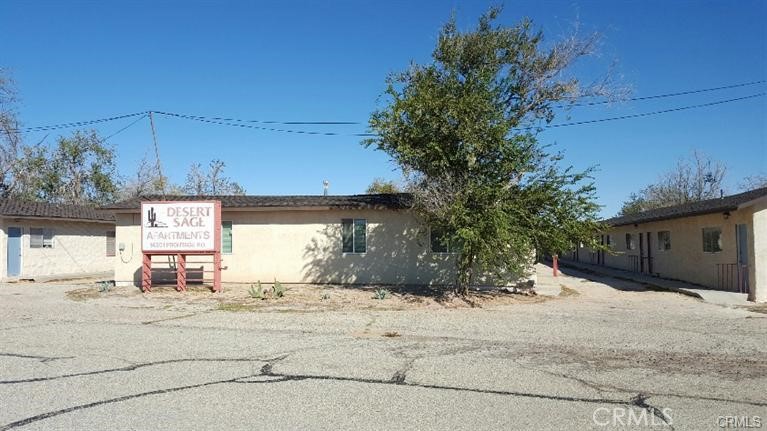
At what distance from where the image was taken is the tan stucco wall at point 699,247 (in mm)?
15625

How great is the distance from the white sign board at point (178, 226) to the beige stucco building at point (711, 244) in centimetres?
1185

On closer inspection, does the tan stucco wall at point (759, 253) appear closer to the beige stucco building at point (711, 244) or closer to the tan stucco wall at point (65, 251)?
the beige stucco building at point (711, 244)

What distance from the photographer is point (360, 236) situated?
19.7 meters

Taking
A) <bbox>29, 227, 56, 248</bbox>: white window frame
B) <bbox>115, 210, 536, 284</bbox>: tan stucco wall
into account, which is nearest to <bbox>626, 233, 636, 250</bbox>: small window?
<bbox>115, 210, 536, 284</bbox>: tan stucco wall

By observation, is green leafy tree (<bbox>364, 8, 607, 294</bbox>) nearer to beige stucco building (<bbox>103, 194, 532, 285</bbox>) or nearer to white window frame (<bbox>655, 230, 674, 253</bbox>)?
beige stucco building (<bbox>103, 194, 532, 285</bbox>)

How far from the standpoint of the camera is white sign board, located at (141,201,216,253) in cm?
1752

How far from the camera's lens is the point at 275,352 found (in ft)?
27.6

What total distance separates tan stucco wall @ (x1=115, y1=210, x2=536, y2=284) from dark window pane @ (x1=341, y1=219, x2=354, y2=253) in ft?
0.50

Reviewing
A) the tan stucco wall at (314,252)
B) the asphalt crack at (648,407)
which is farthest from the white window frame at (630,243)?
the asphalt crack at (648,407)

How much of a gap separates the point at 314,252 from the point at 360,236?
1.77 meters

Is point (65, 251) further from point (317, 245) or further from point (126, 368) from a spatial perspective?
point (126, 368)

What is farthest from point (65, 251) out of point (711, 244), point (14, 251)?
point (711, 244)

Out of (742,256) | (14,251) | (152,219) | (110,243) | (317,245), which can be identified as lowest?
(742,256)

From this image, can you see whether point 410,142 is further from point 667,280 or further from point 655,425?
point 667,280
